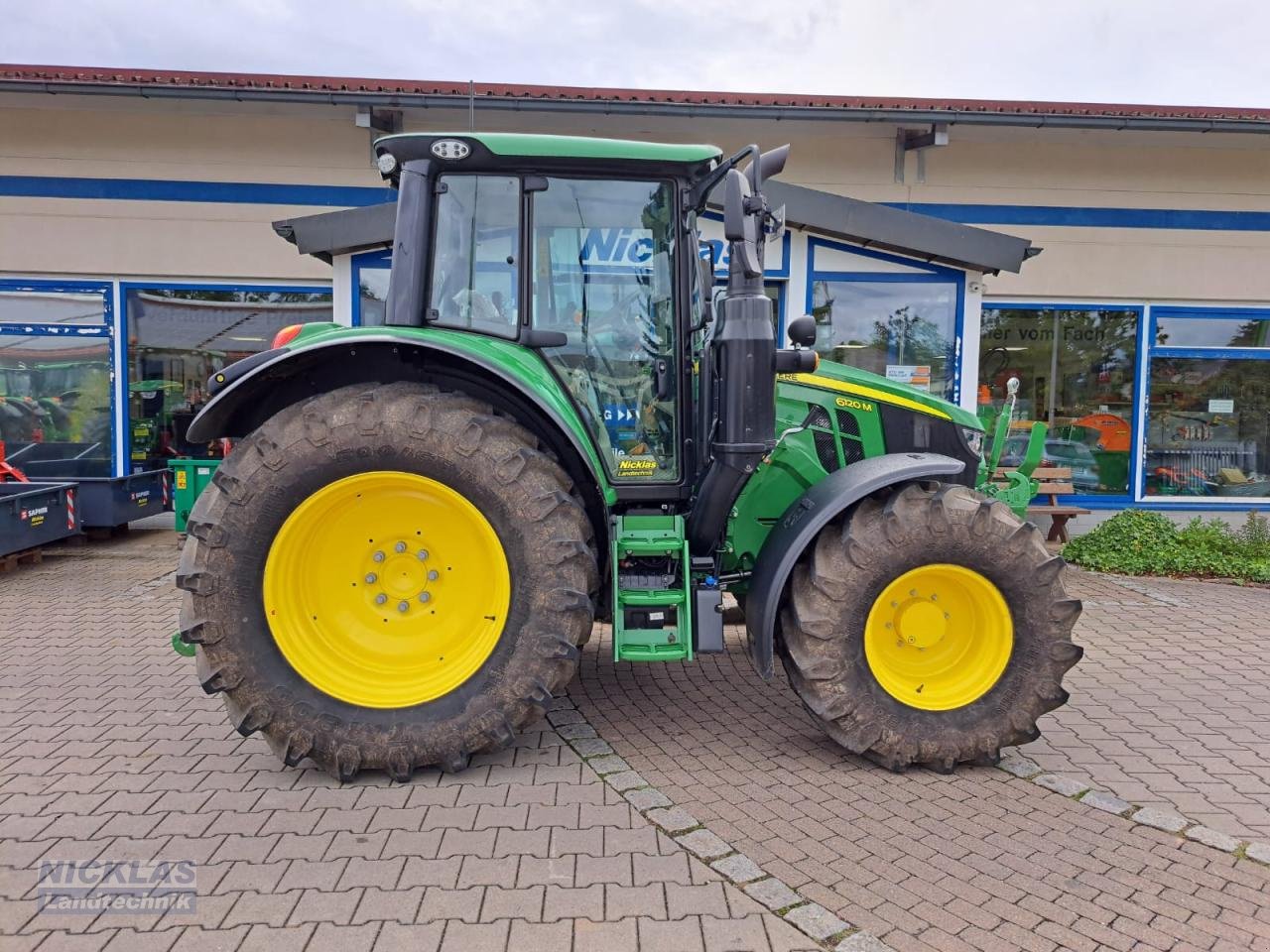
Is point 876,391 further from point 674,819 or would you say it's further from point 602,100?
point 602,100

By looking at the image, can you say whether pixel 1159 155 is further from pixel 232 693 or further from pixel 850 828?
pixel 232 693

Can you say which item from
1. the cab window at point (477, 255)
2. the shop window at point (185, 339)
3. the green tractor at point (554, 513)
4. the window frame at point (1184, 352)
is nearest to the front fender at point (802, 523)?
the green tractor at point (554, 513)

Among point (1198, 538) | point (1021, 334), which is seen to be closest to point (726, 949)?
point (1198, 538)

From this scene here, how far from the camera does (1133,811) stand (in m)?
3.27

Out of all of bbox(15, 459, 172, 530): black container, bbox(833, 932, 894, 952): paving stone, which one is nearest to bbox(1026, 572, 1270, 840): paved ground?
bbox(833, 932, 894, 952): paving stone

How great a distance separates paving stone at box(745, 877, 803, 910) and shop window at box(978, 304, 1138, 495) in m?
8.45

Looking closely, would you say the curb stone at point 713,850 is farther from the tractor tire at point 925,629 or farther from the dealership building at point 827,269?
the dealership building at point 827,269

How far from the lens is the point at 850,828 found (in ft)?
10.1

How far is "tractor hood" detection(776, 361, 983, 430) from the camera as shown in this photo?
14.0ft

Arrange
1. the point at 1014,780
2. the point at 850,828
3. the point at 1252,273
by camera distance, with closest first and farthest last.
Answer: the point at 850,828, the point at 1014,780, the point at 1252,273

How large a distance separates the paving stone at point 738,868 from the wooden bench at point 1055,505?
23.2 feet

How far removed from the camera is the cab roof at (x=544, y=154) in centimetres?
354

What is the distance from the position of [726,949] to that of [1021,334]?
30.6ft

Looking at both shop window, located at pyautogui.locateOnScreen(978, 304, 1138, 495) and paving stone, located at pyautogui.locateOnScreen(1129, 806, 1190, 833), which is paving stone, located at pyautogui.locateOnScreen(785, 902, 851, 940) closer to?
paving stone, located at pyautogui.locateOnScreen(1129, 806, 1190, 833)
